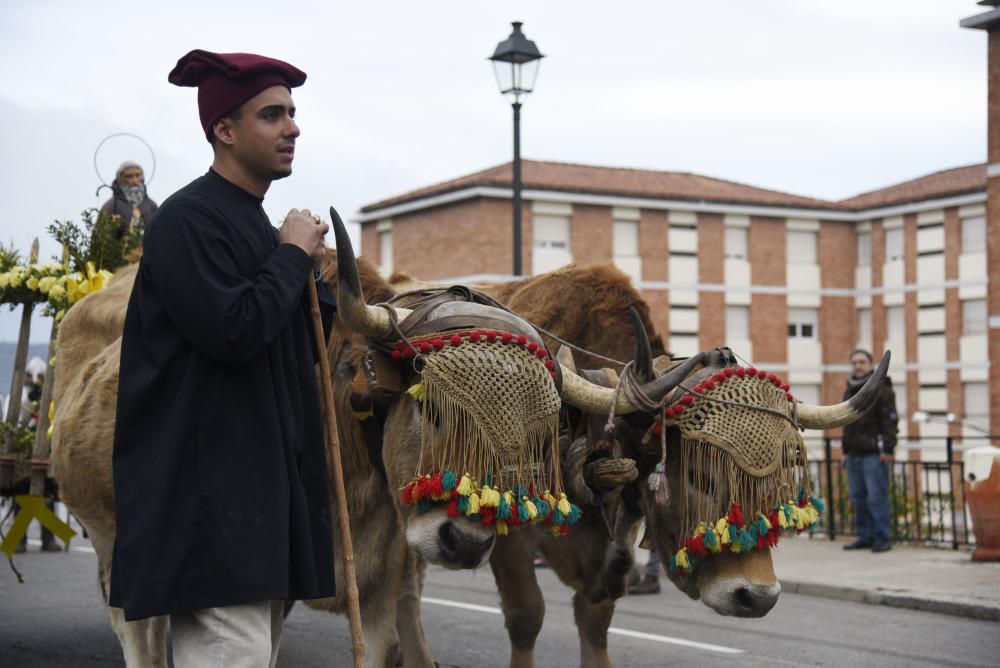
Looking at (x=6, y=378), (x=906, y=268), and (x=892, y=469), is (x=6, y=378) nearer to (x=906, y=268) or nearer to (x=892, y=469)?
(x=892, y=469)

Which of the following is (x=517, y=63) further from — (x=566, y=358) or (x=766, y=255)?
(x=766, y=255)

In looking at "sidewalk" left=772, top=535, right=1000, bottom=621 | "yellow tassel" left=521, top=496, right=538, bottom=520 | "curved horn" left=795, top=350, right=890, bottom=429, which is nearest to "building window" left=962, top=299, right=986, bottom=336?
"sidewalk" left=772, top=535, right=1000, bottom=621

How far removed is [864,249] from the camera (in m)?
65.2

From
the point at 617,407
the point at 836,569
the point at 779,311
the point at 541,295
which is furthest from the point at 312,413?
the point at 779,311

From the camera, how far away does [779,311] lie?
64.0m

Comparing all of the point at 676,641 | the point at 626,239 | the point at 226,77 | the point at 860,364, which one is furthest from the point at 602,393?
the point at 626,239

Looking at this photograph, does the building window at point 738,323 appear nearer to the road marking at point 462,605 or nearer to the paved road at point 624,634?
the paved road at point 624,634

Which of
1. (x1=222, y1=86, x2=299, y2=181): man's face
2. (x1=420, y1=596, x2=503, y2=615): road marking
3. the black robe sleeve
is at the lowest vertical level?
(x1=420, y1=596, x2=503, y2=615): road marking

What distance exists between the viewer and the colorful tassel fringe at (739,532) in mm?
5285

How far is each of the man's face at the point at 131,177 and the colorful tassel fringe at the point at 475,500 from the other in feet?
16.2

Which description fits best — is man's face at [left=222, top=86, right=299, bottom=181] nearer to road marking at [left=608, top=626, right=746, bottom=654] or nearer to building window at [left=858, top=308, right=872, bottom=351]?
road marking at [left=608, top=626, right=746, bottom=654]

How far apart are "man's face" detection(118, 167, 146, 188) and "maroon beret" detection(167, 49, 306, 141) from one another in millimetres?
5334

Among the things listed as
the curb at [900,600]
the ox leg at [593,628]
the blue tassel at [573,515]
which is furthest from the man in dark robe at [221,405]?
the curb at [900,600]

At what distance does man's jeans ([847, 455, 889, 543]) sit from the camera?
14.0 meters
